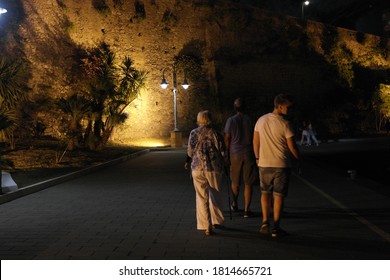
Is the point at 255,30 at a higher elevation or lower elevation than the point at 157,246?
higher

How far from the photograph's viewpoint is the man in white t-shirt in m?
5.60

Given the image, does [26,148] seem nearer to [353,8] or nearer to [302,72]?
[302,72]

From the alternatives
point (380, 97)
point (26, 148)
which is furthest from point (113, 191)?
point (380, 97)

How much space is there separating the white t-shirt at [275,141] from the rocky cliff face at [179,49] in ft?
66.0

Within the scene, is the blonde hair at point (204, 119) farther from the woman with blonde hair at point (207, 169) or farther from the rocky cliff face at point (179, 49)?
the rocky cliff face at point (179, 49)

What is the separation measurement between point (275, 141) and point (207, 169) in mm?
915

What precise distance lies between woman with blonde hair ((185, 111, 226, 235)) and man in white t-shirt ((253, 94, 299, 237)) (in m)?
0.56

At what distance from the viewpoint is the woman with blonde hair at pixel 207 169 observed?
5.89 metres

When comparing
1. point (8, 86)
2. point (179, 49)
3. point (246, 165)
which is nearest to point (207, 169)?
point (246, 165)

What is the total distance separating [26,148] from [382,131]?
26.6 m

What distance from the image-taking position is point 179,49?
2962 cm

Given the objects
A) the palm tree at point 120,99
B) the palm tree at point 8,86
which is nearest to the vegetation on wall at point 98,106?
the palm tree at point 120,99

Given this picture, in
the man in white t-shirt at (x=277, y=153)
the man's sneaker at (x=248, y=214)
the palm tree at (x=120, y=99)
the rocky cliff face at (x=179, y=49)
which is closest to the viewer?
the man in white t-shirt at (x=277, y=153)

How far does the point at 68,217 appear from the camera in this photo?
7.16 metres
